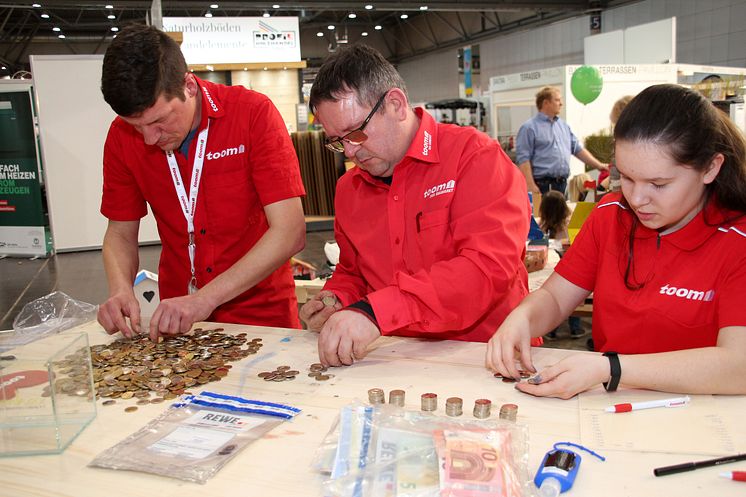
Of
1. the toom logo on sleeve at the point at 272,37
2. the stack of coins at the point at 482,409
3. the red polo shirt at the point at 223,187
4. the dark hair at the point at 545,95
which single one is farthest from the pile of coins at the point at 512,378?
the toom logo on sleeve at the point at 272,37

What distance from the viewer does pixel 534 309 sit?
1759 millimetres

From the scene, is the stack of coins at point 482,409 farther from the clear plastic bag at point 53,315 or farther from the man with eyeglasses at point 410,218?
the clear plastic bag at point 53,315

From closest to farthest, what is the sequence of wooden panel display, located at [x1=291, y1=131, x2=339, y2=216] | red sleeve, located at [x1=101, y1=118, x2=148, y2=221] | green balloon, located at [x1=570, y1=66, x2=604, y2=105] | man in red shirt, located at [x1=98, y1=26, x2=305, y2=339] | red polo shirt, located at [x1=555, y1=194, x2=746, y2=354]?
red polo shirt, located at [x1=555, y1=194, x2=746, y2=354]
man in red shirt, located at [x1=98, y1=26, x2=305, y2=339]
red sleeve, located at [x1=101, y1=118, x2=148, y2=221]
green balloon, located at [x1=570, y1=66, x2=604, y2=105]
wooden panel display, located at [x1=291, y1=131, x2=339, y2=216]

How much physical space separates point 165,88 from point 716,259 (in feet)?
5.34

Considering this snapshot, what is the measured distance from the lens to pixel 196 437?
131 cm

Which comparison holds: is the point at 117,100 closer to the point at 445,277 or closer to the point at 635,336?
the point at 445,277

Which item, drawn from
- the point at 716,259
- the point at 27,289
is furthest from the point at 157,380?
the point at 27,289

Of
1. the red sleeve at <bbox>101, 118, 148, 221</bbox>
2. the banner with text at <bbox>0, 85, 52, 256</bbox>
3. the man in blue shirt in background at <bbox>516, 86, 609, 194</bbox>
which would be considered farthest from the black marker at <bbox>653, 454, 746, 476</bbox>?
the banner with text at <bbox>0, 85, 52, 256</bbox>

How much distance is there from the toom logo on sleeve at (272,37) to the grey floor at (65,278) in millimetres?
4909

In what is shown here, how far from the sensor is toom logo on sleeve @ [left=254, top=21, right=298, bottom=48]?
1258cm

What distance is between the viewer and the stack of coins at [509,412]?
1291 mm

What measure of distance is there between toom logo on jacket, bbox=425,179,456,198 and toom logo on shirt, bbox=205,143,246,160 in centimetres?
80

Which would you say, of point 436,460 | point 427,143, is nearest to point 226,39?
point 427,143

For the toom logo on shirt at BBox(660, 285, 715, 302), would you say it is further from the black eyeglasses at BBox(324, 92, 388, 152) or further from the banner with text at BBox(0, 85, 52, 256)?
the banner with text at BBox(0, 85, 52, 256)
